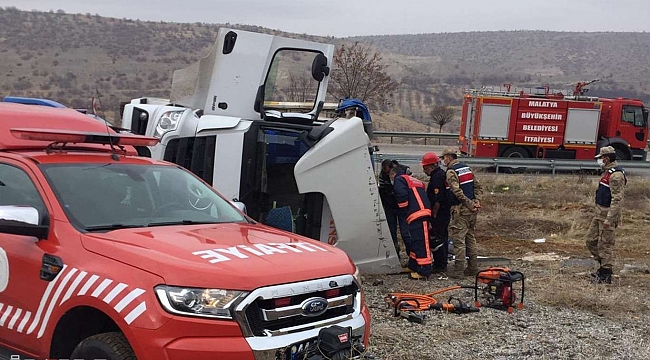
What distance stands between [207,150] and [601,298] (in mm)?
4718

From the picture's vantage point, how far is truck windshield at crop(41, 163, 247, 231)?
449 cm

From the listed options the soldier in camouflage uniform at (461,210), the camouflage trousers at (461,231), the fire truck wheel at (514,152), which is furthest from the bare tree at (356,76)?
the camouflage trousers at (461,231)

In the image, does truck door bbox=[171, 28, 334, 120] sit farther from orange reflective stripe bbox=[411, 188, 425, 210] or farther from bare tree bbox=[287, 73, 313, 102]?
orange reflective stripe bbox=[411, 188, 425, 210]

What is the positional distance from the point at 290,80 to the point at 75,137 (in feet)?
15.9

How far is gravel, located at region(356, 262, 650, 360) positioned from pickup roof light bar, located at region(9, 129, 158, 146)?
2484mm

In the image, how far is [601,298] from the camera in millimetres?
7898

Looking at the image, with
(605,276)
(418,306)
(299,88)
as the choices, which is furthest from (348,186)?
(605,276)

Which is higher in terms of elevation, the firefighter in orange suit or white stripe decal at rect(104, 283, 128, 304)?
white stripe decal at rect(104, 283, 128, 304)

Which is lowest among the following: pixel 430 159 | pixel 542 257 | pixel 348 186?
pixel 542 257

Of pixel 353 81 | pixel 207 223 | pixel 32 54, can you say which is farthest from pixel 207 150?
pixel 32 54

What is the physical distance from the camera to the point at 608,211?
359 inches

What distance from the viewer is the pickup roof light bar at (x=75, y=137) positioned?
186 inches

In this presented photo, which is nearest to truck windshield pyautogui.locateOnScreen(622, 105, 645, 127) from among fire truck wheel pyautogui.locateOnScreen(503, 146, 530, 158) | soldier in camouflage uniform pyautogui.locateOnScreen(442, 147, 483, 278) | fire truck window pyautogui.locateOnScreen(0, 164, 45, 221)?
fire truck wheel pyautogui.locateOnScreen(503, 146, 530, 158)

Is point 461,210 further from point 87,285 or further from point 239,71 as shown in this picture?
point 87,285
